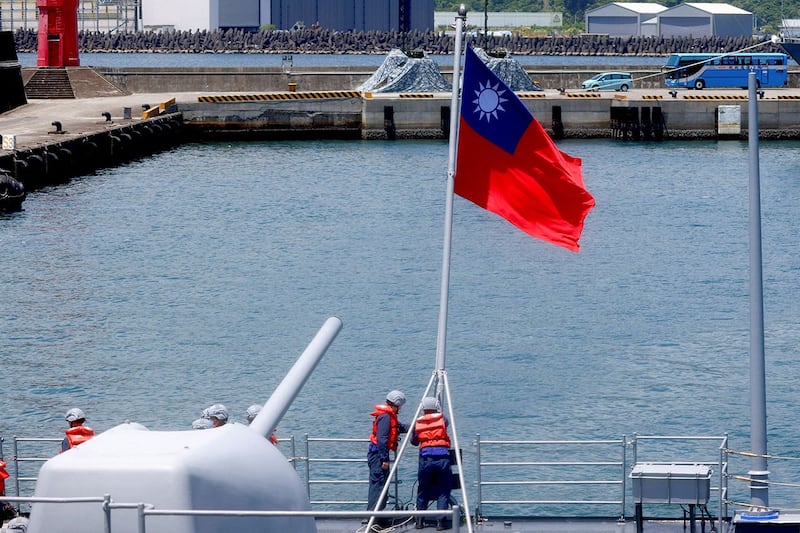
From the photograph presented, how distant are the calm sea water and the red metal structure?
59.9 feet

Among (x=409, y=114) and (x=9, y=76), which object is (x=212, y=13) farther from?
(x=9, y=76)

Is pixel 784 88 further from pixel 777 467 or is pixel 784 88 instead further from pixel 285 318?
pixel 777 467

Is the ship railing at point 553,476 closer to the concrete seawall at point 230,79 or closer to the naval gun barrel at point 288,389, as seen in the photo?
the naval gun barrel at point 288,389

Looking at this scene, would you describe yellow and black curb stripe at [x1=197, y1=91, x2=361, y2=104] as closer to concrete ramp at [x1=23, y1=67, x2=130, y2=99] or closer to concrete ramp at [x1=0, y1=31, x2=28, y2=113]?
concrete ramp at [x1=23, y1=67, x2=130, y2=99]

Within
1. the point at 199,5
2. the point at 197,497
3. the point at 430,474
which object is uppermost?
the point at 199,5

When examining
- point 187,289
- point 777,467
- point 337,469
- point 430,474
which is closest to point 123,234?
point 187,289

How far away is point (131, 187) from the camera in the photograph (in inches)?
2478

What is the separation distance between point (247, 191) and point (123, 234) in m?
12.8

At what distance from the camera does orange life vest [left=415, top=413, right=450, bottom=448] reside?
47.2 ft

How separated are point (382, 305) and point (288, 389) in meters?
28.9

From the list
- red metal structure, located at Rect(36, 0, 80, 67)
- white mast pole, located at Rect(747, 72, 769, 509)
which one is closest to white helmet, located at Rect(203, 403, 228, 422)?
white mast pole, located at Rect(747, 72, 769, 509)

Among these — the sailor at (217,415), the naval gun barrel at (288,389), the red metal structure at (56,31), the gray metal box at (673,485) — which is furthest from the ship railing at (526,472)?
the red metal structure at (56,31)

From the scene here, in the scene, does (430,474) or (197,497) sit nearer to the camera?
(197,497)

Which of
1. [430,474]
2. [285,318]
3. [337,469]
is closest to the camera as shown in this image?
[430,474]
